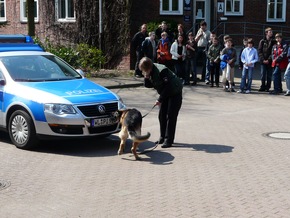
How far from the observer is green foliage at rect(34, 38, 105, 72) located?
20.3 metres

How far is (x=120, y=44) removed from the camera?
23.6 metres

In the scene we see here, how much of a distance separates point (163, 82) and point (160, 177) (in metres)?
2.14

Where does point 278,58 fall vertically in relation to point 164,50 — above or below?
below

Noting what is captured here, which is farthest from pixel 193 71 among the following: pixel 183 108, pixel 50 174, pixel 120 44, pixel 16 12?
pixel 16 12

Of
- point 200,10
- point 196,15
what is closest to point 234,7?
point 200,10

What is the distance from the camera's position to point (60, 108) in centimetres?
898

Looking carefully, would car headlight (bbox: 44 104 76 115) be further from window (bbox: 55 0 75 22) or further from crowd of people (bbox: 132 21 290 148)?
window (bbox: 55 0 75 22)

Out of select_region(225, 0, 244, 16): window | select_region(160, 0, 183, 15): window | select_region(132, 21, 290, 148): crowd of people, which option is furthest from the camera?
select_region(225, 0, 244, 16): window

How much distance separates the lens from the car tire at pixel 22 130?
360 inches

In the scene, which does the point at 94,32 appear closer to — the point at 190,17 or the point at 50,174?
the point at 190,17

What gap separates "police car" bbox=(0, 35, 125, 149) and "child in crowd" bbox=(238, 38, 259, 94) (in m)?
8.08

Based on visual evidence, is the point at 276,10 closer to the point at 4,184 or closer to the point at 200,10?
the point at 200,10

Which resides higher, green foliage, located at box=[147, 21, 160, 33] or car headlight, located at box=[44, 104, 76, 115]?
green foliage, located at box=[147, 21, 160, 33]

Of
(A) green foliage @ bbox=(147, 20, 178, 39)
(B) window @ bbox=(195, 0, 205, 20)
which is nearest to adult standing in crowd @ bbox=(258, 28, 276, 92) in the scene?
(A) green foliage @ bbox=(147, 20, 178, 39)
